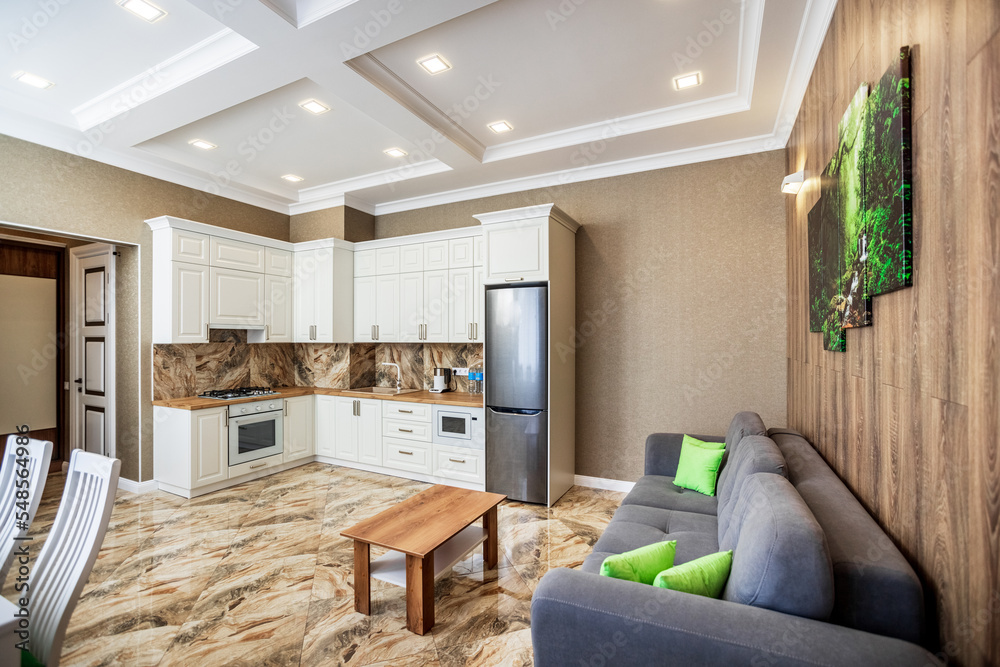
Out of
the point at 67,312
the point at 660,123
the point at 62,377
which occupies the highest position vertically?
the point at 660,123

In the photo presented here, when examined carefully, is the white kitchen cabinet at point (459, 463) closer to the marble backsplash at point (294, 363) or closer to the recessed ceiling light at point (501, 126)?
the marble backsplash at point (294, 363)

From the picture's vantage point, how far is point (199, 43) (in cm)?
269

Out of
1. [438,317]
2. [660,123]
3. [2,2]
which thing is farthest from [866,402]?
[2,2]

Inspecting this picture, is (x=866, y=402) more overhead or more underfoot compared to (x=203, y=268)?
more underfoot

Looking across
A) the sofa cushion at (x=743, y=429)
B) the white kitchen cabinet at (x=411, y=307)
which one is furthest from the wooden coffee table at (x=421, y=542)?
the white kitchen cabinet at (x=411, y=307)

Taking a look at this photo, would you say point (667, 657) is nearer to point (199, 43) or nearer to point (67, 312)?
point (199, 43)

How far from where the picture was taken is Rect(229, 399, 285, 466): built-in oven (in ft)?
14.3

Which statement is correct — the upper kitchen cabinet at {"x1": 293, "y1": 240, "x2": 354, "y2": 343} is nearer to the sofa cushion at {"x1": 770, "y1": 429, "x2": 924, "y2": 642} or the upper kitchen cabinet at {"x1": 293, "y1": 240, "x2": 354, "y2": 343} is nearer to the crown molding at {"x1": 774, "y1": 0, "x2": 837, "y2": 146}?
the crown molding at {"x1": 774, "y1": 0, "x2": 837, "y2": 146}

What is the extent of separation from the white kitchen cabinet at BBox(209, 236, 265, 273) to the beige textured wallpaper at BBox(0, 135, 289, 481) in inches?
15.5

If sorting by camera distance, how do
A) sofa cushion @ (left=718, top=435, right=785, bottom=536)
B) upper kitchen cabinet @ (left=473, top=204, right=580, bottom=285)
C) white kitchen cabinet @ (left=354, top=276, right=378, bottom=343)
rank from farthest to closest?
white kitchen cabinet @ (left=354, top=276, right=378, bottom=343), upper kitchen cabinet @ (left=473, top=204, right=580, bottom=285), sofa cushion @ (left=718, top=435, right=785, bottom=536)

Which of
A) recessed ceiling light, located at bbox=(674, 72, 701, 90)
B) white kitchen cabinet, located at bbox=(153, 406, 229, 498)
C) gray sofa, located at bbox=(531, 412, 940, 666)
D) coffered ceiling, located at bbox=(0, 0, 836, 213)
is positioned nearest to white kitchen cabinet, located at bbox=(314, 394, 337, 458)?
white kitchen cabinet, located at bbox=(153, 406, 229, 498)

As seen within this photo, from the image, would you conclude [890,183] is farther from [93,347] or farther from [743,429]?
[93,347]

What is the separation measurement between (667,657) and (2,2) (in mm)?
4017

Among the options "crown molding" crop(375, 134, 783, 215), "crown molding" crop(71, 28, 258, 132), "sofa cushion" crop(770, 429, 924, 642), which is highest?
"crown molding" crop(71, 28, 258, 132)
